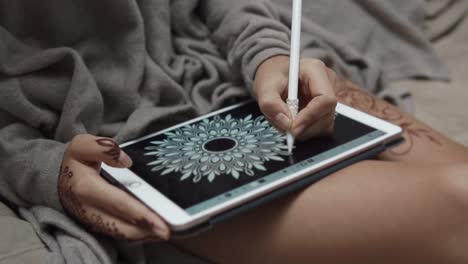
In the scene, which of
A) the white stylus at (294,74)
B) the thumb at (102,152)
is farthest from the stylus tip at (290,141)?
the thumb at (102,152)

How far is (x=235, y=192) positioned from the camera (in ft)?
1.68

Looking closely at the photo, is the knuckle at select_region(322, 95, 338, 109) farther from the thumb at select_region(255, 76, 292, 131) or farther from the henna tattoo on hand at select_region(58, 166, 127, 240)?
the henna tattoo on hand at select_region(58, 166, 127, 240)

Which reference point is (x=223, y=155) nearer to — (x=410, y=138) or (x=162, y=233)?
(x=162, y=233)

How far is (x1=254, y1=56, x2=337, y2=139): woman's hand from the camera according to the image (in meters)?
0.57

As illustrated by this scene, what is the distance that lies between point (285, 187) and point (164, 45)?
291 mm

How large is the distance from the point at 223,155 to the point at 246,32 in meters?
0.21

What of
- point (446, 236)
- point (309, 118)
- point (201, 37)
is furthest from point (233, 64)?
point (446, 236)

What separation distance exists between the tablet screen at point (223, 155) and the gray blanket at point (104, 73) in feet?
0.18

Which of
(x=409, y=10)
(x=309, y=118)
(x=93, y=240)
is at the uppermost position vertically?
(x=409, y=10)

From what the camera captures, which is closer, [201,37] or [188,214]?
[188,214]

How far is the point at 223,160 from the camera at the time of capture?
22.5 inches

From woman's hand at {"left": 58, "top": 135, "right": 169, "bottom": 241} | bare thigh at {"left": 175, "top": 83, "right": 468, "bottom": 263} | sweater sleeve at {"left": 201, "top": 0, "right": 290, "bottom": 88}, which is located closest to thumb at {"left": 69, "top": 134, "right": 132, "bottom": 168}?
woman's hand at {"left": 58, "top": 135, "right": 169, "bottom": 241}

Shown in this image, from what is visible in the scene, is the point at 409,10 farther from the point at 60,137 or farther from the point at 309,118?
the point at 60,137

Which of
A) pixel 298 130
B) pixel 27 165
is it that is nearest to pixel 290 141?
pixel 298 130
